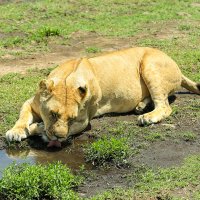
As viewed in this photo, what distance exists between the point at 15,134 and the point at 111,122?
1.48m

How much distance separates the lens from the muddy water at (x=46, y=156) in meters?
7.02

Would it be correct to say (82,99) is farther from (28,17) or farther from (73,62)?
(28,17)

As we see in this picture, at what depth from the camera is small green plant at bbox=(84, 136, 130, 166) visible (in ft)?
22.8

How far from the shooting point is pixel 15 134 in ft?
24.2

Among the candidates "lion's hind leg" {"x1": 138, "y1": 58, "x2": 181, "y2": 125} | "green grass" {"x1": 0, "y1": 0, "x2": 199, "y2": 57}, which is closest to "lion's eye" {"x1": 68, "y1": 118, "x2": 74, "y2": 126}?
"lion's hind leg" {"x1": 138, "y1": 58, "x2": 181, "y2": 125}

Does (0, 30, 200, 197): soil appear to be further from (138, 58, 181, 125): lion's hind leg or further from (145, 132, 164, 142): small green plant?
(138, 58, 181, 125): lion's hind leg

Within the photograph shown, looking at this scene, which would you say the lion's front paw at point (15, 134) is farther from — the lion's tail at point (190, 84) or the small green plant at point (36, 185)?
the lion's tail at point (190, 84)

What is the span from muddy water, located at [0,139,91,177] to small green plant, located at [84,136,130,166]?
0.12 meters

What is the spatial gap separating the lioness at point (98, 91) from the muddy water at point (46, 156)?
0.54 ft

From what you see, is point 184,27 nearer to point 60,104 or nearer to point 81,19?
point 81,19

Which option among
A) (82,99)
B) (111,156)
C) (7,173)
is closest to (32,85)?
(82,99)

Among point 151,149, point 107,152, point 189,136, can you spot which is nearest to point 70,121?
point 107,152

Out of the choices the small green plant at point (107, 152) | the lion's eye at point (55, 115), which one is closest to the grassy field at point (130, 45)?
the small green plant at point (107, 152)

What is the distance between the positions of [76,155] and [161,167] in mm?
1026
